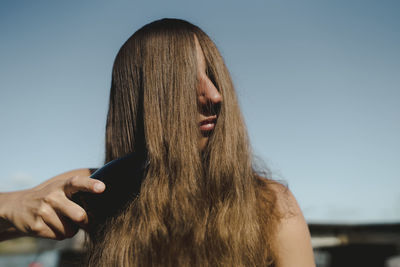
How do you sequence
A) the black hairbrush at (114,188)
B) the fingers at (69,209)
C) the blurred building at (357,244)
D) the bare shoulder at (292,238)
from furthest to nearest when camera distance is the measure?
the blurred building at (357,244) < the bare shoulder at (292,238) < the black hairbrush at (114,188) < the fingers at (69,209)

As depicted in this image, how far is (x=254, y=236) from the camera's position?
1393 mm

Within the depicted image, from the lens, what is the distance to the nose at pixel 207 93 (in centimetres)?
160

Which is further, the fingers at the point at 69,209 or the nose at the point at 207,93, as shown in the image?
the nose at the point at 207,93

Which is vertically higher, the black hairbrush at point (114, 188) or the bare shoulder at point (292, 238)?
the black hairbrush at point (114, 188)

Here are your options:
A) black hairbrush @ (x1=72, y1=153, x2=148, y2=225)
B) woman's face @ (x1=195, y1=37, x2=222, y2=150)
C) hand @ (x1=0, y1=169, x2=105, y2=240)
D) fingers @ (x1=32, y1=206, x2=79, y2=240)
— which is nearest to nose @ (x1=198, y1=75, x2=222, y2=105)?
woman's face @ (x1=195, y1=37, x2=222, y2=150)

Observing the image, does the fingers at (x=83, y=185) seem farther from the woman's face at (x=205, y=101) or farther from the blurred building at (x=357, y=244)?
the blurred building at (x=357, y=244)

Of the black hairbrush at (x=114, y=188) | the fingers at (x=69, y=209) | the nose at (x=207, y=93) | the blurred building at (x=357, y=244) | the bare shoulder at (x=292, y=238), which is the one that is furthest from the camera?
the blurred building at (x=357, y=244)

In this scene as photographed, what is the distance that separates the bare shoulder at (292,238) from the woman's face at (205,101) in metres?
0.55

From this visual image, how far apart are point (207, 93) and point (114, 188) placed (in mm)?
715

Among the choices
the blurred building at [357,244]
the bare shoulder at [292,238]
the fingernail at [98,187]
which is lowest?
the blurred building at [357,244]

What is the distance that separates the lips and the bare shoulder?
0.55m

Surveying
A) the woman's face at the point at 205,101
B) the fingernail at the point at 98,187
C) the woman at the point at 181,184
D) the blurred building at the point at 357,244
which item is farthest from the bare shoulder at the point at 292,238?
the blurred building at the point at 357,244

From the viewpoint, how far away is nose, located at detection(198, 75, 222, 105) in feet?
5.25

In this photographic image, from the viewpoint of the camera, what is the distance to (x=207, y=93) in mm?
1604
